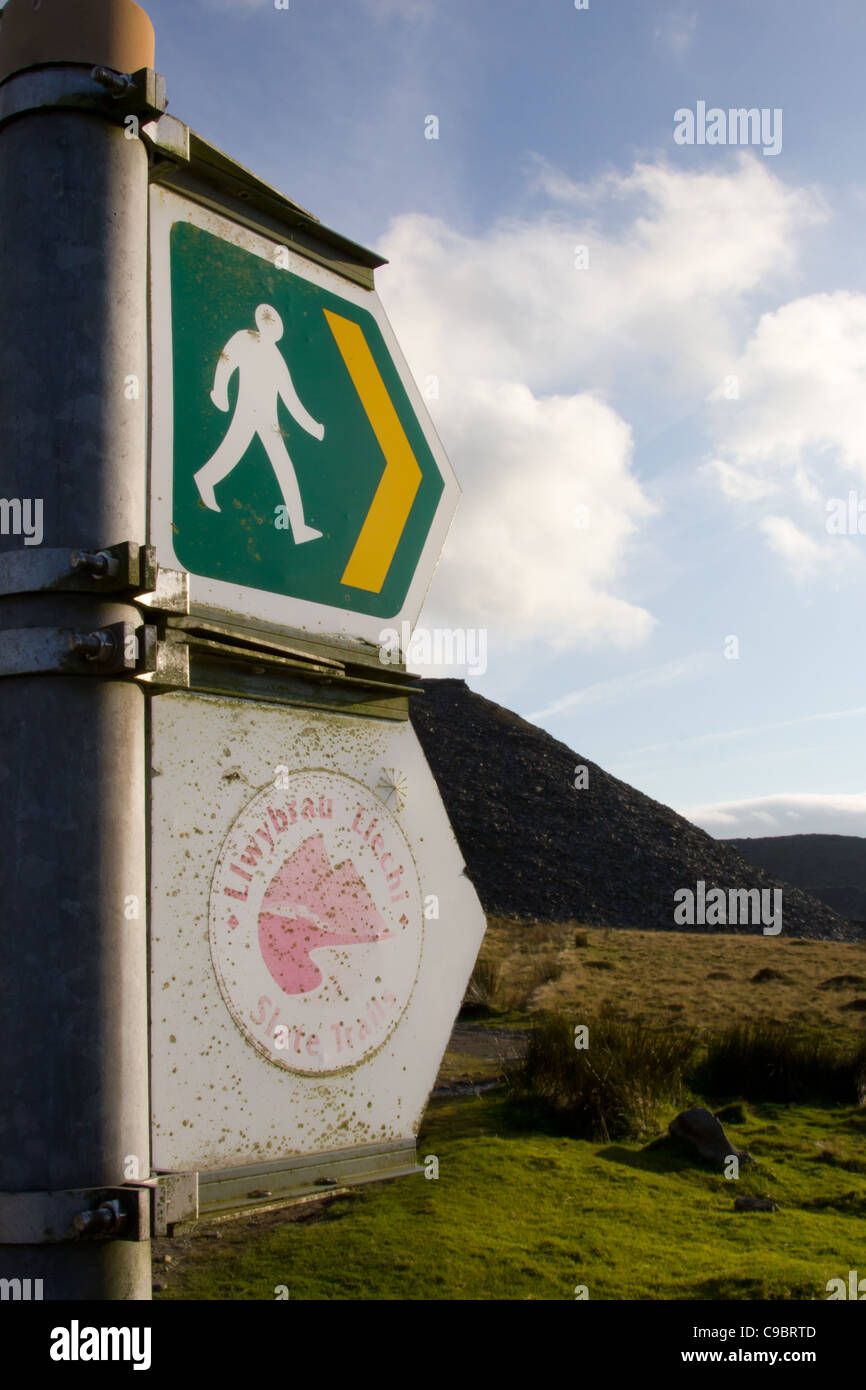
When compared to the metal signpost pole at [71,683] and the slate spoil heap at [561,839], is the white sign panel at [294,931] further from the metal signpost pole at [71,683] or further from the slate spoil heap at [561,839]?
the slate spoil heap at [561,839]

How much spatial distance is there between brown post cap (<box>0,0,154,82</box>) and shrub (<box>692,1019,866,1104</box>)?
26.2 feet

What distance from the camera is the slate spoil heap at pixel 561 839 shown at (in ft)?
133

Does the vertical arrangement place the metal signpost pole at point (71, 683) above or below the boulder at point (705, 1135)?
above

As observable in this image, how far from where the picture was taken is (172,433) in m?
1.32

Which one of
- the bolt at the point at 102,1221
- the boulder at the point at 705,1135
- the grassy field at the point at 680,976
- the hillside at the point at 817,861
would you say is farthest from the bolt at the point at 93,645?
the hillside at the point at 817,861

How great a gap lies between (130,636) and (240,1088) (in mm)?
576

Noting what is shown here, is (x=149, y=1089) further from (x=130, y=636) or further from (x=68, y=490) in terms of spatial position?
(x=68, y=490)

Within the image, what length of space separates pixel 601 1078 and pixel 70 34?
5.85 metres

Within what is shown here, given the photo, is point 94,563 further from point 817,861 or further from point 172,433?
point 817,861

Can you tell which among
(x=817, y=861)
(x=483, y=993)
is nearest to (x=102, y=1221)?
(x=483, y=993)

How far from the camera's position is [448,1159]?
14.0 ft

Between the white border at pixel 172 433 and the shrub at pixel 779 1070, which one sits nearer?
the white border at pixel 172 433

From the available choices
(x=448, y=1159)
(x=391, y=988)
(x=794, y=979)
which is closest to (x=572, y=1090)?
(x=448, y=1159)

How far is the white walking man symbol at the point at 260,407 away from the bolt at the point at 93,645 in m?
0.32
